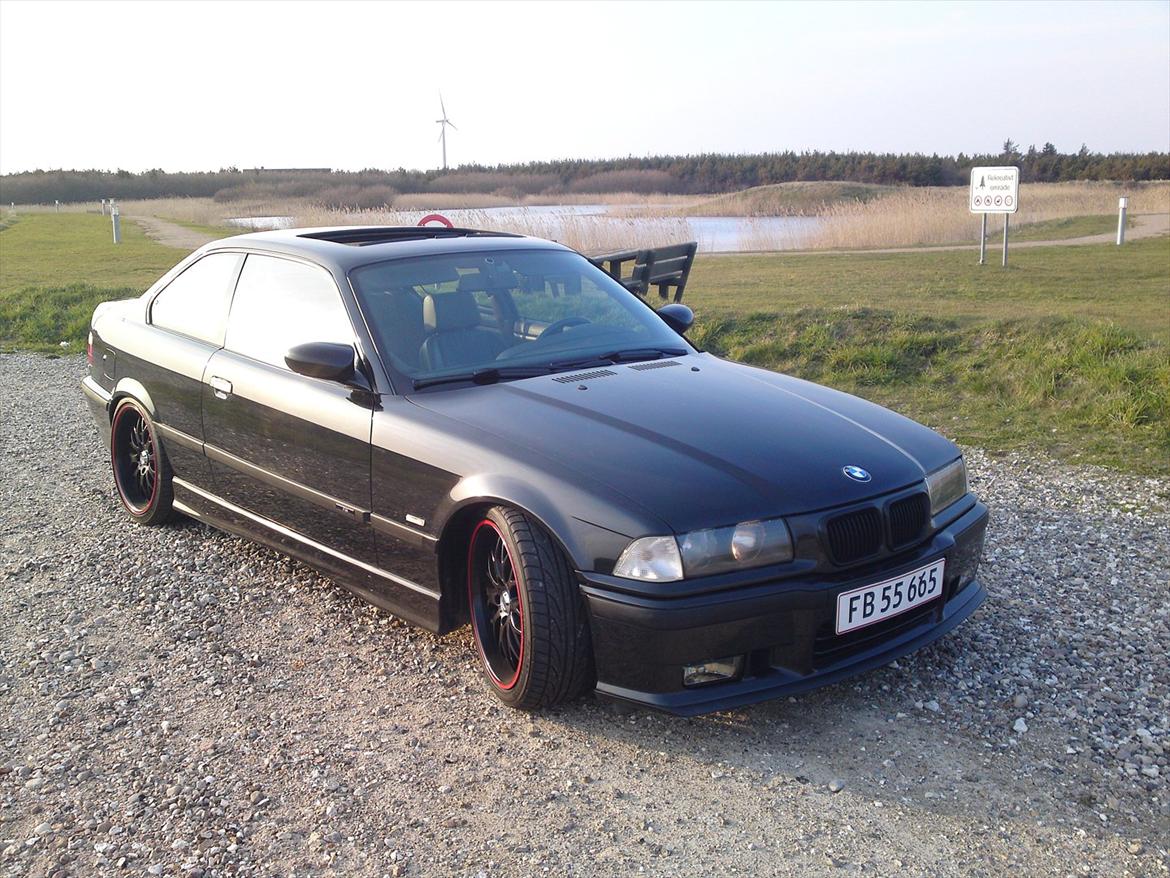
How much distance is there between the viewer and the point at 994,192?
1859 cm

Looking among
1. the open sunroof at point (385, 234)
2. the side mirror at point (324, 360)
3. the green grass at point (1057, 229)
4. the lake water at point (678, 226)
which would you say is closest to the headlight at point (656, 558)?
the side mirror at point (324, 360)

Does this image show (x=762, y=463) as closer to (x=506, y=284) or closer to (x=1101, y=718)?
(x=1101, y=718)

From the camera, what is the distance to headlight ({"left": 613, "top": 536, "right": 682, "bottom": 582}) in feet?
10.8

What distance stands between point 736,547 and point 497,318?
1.76 meters

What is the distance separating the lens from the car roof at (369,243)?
187 inches

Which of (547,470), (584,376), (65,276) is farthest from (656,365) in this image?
(65,276)

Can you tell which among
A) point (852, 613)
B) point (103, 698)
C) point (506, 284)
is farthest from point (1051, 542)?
point (103, 698)

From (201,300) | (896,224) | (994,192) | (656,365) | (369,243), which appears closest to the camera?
(656,365)

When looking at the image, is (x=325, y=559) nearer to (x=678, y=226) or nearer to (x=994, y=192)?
(x=994, y=192)

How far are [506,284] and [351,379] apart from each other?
90 cm

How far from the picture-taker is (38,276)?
20.4 m

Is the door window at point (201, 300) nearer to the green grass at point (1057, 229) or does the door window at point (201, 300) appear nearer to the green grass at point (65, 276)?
the green grass at point (65, 276)

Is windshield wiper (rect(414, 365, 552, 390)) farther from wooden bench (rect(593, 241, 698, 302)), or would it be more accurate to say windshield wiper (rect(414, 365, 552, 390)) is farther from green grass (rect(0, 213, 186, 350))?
green grass (rect(0, 213, 186, 350))

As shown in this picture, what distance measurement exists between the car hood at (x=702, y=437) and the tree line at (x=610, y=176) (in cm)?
4798
